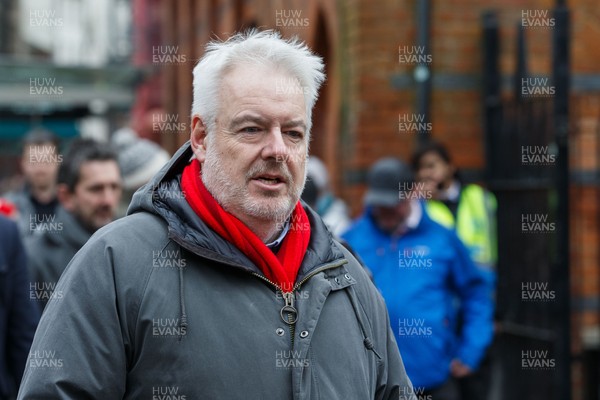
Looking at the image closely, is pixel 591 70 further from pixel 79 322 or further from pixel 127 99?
pixel 127 99

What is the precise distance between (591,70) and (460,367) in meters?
3.64

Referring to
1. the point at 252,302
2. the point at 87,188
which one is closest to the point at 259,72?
the point at 252,302

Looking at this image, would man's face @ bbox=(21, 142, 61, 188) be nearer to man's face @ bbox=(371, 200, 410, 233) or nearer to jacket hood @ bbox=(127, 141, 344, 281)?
man's face @ bbox=(371, 200, 410, 233)

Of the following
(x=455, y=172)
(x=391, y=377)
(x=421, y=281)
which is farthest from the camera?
(x=455, y=172)

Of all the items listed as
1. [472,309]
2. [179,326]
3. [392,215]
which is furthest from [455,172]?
[179,326]

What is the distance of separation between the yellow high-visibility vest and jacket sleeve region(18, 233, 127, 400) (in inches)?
219

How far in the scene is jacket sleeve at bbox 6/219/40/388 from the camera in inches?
225

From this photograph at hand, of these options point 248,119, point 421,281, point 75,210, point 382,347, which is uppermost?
point 248,119

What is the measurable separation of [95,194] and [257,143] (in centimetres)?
294

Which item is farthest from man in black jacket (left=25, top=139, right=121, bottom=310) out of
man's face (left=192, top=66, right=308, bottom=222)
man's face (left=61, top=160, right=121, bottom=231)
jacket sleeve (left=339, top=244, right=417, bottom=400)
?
man's face (left=192, top=66, right=308, bottom=222)

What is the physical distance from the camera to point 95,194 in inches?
241

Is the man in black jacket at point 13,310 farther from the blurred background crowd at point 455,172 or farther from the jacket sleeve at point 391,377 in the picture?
the jacket sleeve at point 391,377

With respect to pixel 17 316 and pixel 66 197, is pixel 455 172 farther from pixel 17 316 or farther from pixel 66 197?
pixel 17 316

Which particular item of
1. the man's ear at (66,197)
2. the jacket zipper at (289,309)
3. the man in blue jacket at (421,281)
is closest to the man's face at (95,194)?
the man's ear at (66,197)
